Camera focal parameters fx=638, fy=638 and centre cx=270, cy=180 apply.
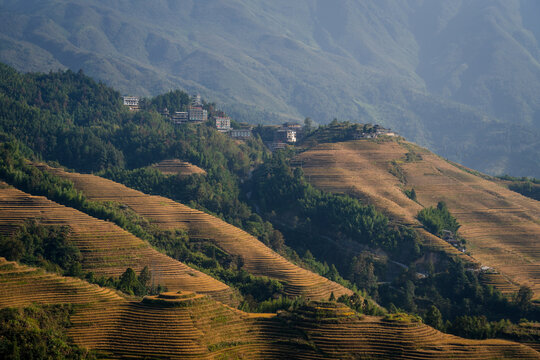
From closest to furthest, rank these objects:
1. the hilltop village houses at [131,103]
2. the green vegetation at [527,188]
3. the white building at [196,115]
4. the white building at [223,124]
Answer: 1. the green vegetation at [527,188]
2. the white building at [196,115]
3. the white building at [223,124]
4. the hilltop village houses at [131,103]

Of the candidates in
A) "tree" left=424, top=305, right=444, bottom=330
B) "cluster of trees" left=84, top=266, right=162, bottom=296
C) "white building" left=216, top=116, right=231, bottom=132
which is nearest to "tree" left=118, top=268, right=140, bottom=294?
"cluster of trees" left=84, top=266, right=162, bottom=296

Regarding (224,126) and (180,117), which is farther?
(224,126)

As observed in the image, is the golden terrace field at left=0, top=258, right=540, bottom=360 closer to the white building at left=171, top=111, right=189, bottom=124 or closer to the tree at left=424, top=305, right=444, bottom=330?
the tree at left=424, top=305, right=444, bottom=330

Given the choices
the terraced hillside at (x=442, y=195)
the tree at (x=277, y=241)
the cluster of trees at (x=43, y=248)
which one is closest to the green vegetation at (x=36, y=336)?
the cluster of trees at (x=43, y=248)

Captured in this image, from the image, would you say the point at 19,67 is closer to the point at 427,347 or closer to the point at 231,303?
the point at 231,303

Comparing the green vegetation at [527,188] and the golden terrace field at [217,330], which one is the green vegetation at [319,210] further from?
the green vegetation at [527,188]

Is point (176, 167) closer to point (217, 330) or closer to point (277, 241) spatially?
point (277, 241)

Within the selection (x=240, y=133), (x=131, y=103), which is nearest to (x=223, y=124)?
(x=240, y=133)
